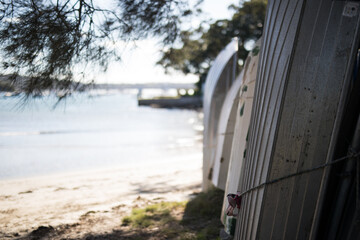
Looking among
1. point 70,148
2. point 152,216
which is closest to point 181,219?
point 152,216

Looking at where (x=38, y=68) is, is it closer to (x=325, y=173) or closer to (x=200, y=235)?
(x=200, y=235)

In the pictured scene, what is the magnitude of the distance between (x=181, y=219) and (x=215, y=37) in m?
12.6

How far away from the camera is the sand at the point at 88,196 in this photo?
4949mm

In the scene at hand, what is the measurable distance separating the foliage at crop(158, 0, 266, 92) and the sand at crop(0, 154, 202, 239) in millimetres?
2650

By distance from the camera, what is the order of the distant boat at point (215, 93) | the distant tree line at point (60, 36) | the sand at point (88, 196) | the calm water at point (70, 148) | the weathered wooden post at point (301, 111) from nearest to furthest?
the weathered wooden post at point (301, 111), the distant tree line at point (60, 36), the sand at point (88, 196), the distant boat at point (215, 93), the calm water at point (70, 148)

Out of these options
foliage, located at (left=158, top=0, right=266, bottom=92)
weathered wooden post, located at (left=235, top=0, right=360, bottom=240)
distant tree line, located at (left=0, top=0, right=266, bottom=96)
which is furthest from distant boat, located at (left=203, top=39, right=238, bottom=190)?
weathered wooden post, located at (left=235, top=0, right=360, bottom=240)

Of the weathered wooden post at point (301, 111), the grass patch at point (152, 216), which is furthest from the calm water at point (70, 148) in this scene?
the weathered wooden post at point (301, 111)

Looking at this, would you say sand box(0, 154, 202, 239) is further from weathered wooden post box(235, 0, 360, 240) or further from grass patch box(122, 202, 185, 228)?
weathered wooden post box(235, 0, 360, 240)

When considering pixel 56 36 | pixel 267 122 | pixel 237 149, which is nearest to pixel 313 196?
pixel 267 122

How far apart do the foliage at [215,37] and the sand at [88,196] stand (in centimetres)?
265

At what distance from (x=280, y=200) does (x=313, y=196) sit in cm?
22

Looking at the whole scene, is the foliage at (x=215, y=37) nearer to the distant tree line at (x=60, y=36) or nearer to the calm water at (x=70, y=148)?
the distant tree line at (x=60, y=36)

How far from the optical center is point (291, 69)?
2387 mm

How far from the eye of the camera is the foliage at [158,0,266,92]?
581 cm
